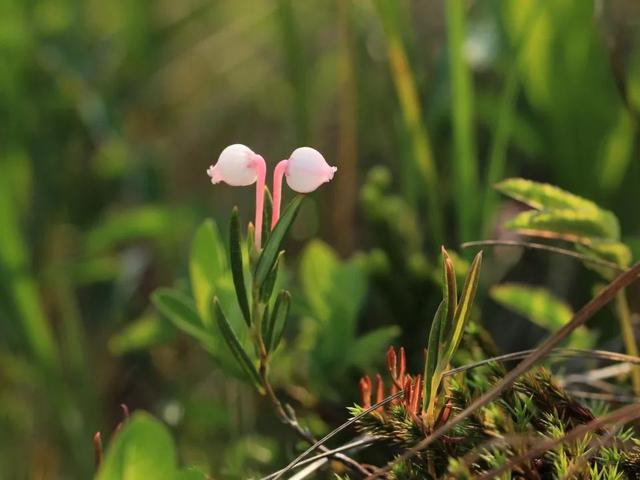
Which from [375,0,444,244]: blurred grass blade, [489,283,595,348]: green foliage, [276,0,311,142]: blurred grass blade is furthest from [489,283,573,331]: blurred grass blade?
[276,0,311,142]: blurred grass blade

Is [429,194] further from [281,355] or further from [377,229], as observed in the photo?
[281,355]

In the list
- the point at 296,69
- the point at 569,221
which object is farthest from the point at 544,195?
the point at 296,69

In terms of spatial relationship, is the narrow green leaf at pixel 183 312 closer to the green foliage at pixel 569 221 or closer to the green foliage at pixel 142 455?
the green foliage at pixel 142 455

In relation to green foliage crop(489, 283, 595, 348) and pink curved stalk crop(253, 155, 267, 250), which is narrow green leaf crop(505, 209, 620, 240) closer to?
green foliage crop(489, 283, 595, 348)

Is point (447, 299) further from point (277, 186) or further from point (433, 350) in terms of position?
point (277, 186)

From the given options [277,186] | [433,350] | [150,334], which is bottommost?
[150,334]

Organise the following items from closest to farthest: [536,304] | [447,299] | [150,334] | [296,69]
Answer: [447,299], [536,304], [150,334], [296,69]

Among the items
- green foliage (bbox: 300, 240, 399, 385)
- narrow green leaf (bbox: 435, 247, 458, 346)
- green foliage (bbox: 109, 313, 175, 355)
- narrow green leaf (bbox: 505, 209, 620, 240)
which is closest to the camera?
narrow green leaf (bbox: 435, 247, 458, 346)
